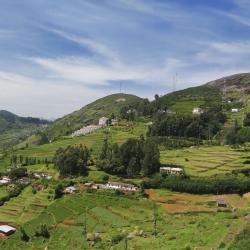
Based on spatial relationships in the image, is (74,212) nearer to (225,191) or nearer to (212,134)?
(225,191)

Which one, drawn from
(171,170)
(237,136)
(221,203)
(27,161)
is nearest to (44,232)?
(221,203)

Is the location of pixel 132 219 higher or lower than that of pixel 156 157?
lower

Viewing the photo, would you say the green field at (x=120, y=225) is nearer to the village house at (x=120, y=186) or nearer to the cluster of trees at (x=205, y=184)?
the village house at (x=120, y=186)

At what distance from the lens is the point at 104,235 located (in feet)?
212

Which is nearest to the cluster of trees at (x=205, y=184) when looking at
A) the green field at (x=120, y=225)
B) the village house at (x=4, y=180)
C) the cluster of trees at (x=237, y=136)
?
the green field at (x=120, y=225)

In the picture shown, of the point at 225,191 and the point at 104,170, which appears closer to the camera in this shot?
the point at 225,191

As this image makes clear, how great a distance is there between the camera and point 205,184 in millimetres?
86812

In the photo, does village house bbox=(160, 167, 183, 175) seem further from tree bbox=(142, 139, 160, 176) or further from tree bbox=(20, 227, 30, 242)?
tree bbox=(20, 227, 30, 242)

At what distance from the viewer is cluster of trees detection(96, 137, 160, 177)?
335ft

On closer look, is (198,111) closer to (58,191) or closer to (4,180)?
(4,180)

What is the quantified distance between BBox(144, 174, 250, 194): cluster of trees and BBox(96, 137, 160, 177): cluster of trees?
30.0 feet

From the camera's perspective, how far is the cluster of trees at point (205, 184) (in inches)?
3381

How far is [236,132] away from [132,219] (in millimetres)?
82308

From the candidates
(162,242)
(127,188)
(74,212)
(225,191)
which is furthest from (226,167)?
(162,242)
